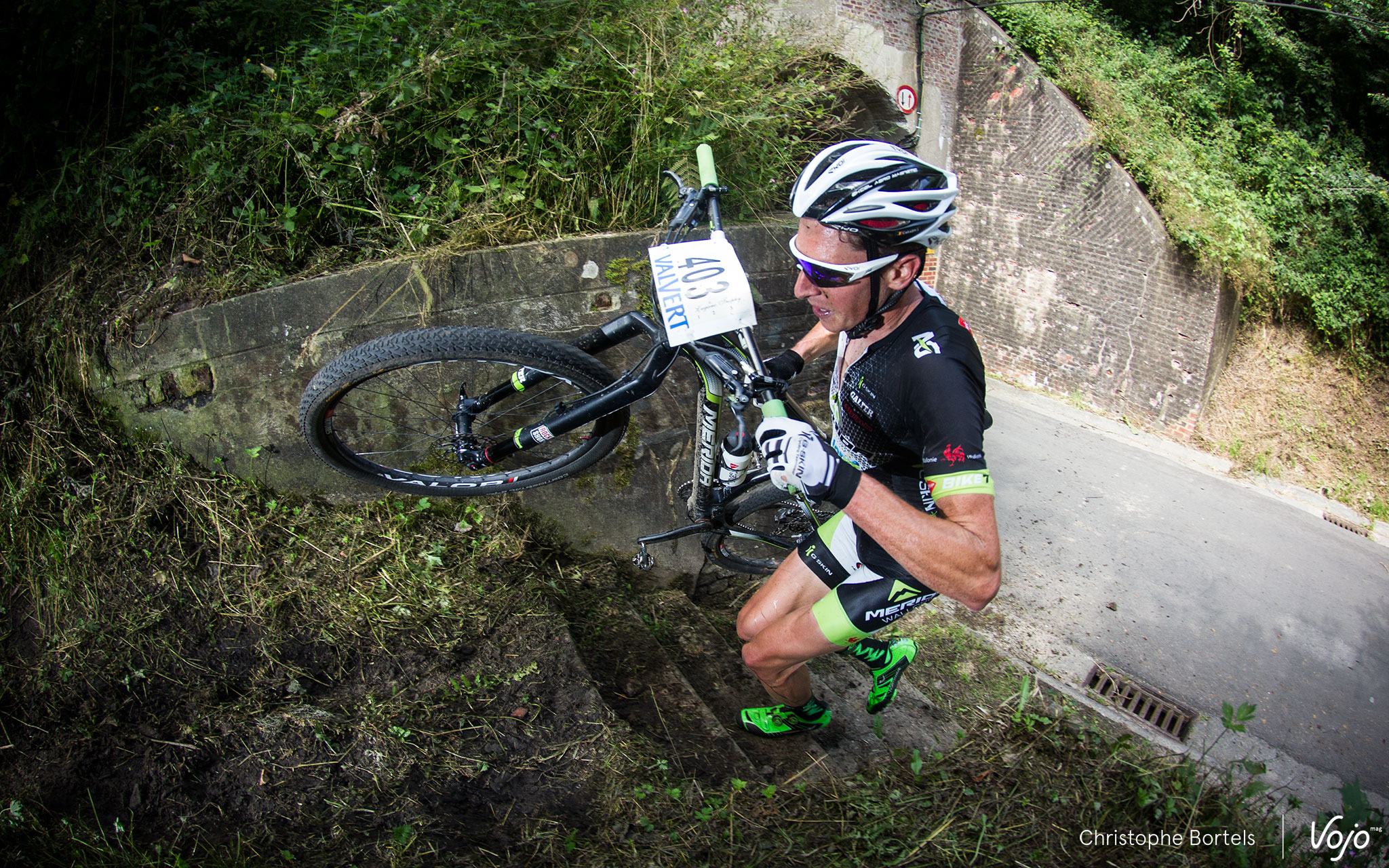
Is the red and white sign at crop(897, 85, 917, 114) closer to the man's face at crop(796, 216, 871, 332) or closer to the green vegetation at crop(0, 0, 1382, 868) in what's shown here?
the green vegetation at crop(0, 0, 1382, 868)

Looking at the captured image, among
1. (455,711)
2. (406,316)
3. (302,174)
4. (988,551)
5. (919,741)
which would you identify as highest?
(302,174)

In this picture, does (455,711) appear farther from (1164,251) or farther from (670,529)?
(1164,251)

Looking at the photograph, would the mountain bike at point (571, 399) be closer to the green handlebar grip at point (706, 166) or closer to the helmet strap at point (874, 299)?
the green handlebar grip at point (706, 166)

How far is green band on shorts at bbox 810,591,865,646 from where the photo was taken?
278cm

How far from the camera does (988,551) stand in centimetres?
221

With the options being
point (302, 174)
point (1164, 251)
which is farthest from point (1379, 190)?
point (302, 174)

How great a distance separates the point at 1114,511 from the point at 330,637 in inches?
267

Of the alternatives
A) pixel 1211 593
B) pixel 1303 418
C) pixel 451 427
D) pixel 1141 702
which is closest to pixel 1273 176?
pixel 1303 418

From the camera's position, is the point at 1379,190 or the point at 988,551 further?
the point at 1379,190

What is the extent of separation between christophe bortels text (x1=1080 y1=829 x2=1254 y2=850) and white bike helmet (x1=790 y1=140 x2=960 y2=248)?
2.11 m

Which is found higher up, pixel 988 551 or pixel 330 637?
pixel 988 551

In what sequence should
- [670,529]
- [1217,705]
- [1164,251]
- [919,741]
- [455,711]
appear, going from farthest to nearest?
1. [1164,251]
2. [1217,705]
3. [670,529]
4. [919,741]
5. [455,711]

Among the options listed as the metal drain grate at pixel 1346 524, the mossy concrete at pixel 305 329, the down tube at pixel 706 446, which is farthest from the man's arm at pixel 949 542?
the metal drain grate at pixel 1346 524

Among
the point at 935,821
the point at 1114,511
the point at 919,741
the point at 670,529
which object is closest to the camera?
the point at 935,821
